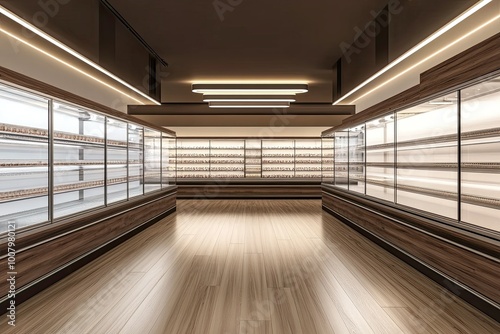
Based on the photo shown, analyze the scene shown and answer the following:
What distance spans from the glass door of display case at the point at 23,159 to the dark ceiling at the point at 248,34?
1754 millimetres

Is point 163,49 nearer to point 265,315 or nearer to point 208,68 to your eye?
point 208,68

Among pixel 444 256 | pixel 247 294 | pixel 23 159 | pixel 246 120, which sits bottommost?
pixel 247 294

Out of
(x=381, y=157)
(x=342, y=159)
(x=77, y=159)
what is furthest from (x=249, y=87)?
(x=77, y=159)

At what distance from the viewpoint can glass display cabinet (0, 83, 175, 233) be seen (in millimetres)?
2955

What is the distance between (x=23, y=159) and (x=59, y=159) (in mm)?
636

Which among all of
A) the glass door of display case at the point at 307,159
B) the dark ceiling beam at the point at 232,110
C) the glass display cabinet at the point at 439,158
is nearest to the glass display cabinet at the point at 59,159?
the dark ceiling beam at the point at 232,110

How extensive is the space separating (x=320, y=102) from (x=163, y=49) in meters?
5.41

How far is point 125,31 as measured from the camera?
4.55m

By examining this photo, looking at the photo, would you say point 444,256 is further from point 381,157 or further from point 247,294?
point 381,157

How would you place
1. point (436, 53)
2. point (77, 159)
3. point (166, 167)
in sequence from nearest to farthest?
point (77, 159) → point (436, 53) → point (166, 167)

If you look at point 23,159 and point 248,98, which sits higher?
point 248,98

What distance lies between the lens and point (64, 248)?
3.21m

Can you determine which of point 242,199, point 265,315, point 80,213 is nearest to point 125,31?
point 80,213

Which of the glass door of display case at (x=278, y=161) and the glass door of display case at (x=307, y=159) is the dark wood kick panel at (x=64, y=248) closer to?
the glass door of display case at (x=278, y=161)
